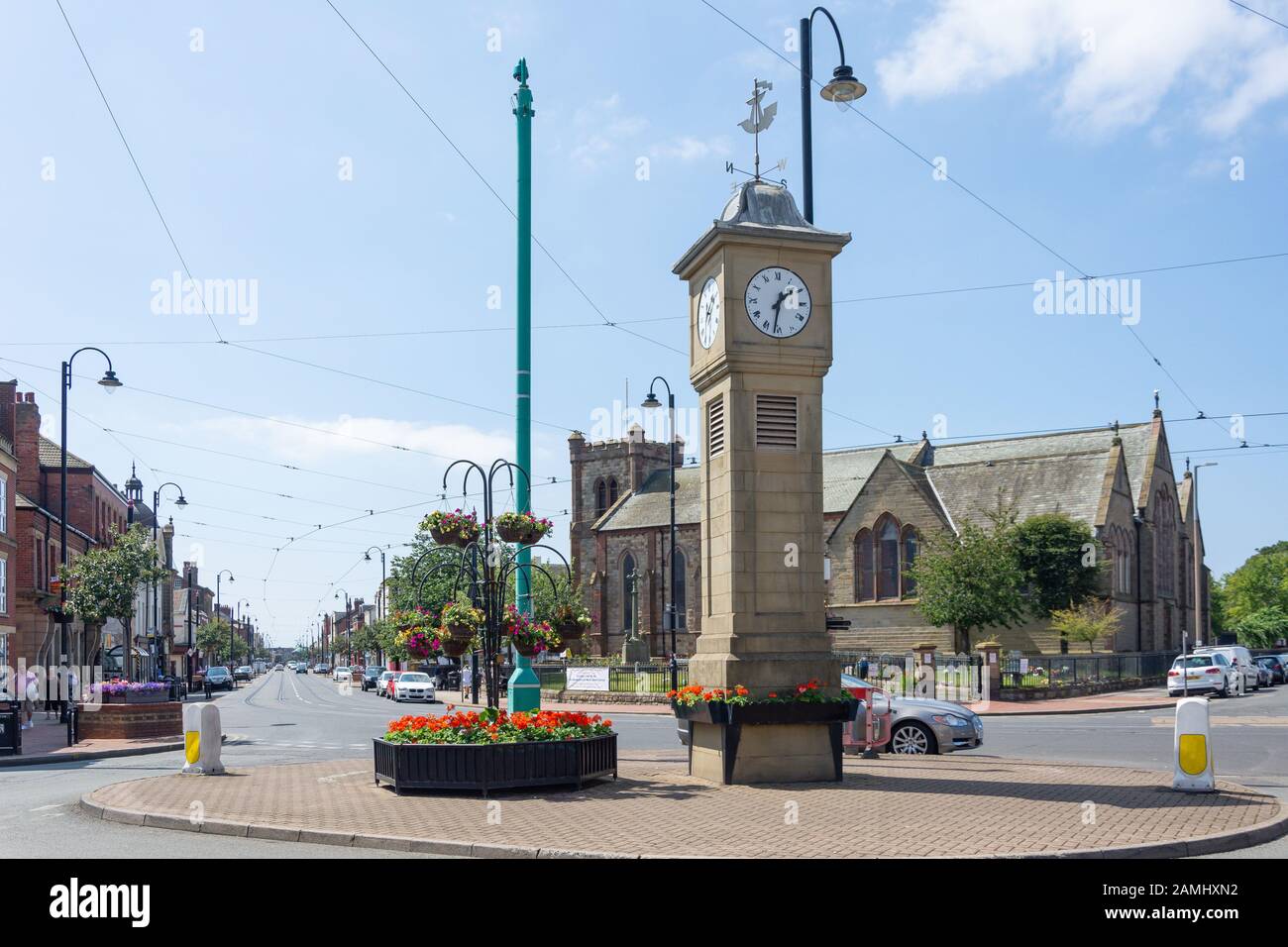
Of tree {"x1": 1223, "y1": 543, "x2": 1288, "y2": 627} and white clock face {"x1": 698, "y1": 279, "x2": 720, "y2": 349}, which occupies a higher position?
white clock face {"x1": 698, "y1": 279, "x2": 720, "y2": 349}

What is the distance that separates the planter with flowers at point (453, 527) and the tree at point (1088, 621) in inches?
1679

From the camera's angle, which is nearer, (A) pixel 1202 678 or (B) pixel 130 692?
(B) pixel 130 692

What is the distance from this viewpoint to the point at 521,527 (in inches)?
583

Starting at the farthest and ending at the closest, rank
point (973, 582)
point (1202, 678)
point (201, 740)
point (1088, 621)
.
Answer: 1. point (1088, 621)
2. point (973, 582)
3. point (1202, 678)
4. point (201, 740)

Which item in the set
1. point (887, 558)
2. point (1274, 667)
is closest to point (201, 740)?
point (887, 558)

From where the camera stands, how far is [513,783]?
13.4 metres

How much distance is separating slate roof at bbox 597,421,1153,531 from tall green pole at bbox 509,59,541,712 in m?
38.6

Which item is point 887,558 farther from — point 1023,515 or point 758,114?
point 758,114

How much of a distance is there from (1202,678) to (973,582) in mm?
8865

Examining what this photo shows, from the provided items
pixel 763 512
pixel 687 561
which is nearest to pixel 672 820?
pixel 763 512

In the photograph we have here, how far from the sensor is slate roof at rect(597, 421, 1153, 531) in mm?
58469

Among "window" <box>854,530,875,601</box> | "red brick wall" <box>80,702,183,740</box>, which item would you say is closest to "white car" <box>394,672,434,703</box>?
"window" <box>854,530,875,601</box>

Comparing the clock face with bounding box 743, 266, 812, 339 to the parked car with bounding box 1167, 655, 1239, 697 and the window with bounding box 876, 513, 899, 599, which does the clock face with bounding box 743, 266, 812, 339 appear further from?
the window with bounding box 876, 513, 899, 599

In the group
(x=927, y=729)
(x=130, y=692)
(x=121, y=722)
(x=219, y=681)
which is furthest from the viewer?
(x=219, y=681)
